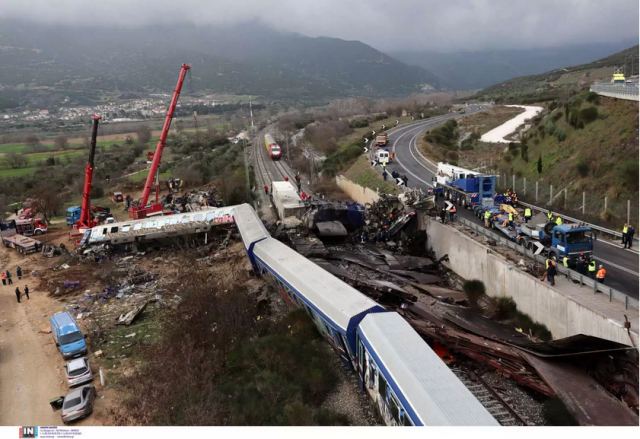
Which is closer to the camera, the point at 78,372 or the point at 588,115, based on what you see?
the point at 78,372

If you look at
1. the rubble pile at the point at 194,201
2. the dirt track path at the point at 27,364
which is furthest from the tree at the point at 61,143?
the dirt track path at the point at 27,364

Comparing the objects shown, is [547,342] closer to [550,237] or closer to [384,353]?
[384,353]

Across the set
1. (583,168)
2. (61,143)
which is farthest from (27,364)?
(61,143)

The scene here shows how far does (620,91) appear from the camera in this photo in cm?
2903

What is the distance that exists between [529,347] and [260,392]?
7.13m

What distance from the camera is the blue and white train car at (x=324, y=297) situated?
12.4 m

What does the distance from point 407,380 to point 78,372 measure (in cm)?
1107

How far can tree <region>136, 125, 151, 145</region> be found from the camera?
89700 mm

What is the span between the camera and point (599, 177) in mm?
23641

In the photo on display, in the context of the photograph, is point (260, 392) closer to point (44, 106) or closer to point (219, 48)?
point (219, 48)

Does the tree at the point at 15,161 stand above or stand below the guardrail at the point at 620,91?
below

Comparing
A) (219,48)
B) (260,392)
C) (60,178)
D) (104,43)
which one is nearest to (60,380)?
(260,392)

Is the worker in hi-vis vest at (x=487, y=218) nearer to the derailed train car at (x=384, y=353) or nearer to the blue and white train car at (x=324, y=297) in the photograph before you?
the blue and white train car at (x=324, y=297)

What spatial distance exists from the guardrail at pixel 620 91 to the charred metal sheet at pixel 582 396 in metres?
19.0
